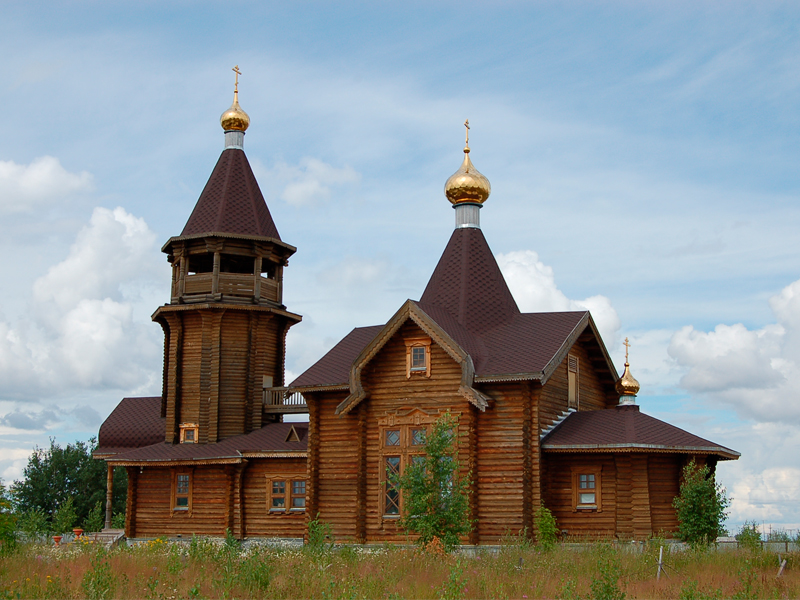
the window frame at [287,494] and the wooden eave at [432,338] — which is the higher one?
the wooden eave at [432,338]

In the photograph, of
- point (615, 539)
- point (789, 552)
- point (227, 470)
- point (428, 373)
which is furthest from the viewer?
point (227, 470)

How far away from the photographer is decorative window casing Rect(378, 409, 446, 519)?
73.2ft

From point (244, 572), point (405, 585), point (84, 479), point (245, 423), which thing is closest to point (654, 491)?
point (405, 585)

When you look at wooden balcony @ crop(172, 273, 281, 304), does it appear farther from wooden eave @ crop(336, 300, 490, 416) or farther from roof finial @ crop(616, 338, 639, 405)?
roof finial @ crop(616, 338, 639, 405)

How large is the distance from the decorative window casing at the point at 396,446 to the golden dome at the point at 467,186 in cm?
712

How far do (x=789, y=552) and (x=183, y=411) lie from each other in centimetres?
1846

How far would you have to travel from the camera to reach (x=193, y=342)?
2927 cm

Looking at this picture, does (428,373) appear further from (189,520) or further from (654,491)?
(189,520)

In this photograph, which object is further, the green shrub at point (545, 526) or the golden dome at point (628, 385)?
the golden dome at point (628, 385)

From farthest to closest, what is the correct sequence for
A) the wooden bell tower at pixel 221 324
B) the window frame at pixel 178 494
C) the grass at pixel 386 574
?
1. the wooden bell tower at pixel 221 324
2. the window frame at pixel 178 494
3. the grass at pixel 386 574

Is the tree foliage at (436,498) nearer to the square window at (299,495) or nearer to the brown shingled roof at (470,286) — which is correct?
the brown shingled roof at (470,286)

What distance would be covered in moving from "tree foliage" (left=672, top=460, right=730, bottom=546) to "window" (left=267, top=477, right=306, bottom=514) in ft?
35.7

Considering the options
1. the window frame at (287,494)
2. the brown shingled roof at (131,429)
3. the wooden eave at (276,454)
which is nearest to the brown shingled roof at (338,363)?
the wooden eave at (276,454)

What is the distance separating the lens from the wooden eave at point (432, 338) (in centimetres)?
2136
